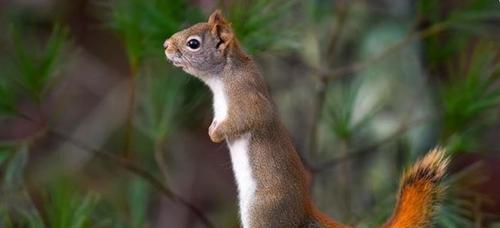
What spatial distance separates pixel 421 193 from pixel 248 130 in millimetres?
200

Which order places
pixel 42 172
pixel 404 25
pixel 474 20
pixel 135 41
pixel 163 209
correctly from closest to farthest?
pixel 135 41, pixel 474 20, pixel 404 25, pixel 42 172, pixel 163 209

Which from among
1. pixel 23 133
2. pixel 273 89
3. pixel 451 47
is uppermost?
pixel 451 47

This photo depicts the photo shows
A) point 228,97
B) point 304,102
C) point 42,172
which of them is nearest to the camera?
point 228,97

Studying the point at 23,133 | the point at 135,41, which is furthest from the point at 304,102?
the point at 23,133

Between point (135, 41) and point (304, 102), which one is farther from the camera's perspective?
point (304, 102)

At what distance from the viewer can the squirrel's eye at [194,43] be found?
1.16 m

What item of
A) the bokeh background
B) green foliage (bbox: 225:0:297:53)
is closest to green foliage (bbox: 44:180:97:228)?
the bokeh background

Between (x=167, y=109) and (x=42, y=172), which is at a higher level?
(x=167, y=109)

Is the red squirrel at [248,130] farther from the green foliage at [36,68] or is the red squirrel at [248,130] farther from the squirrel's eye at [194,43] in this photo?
the green foliage at [36,68]

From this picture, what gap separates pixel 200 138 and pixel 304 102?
704 mm

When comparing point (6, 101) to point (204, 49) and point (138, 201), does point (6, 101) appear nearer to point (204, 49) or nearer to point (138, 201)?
point (138, 201)

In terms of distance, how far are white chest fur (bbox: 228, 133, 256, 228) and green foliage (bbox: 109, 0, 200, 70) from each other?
0.41 metres

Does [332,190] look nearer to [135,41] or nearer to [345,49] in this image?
[345,49]

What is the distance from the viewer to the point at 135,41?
1603 mm
